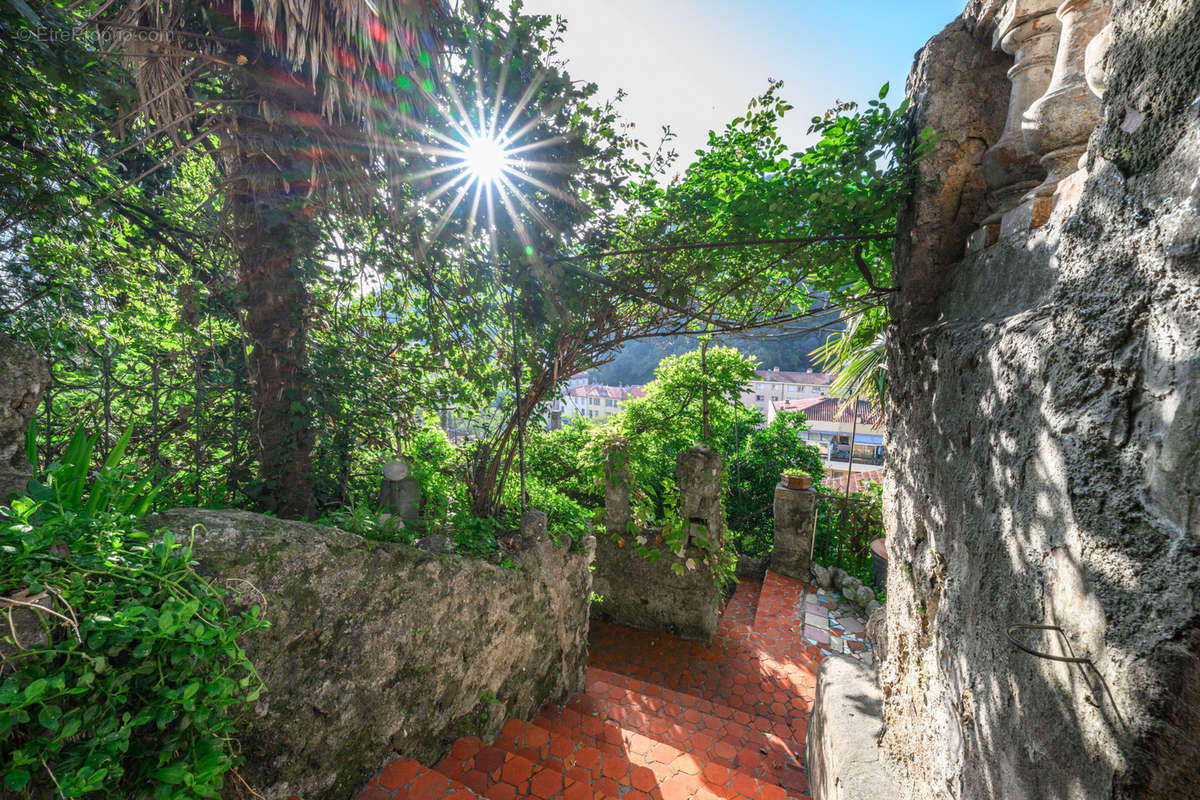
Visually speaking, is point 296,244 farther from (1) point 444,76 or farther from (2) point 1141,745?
(2) point 1141,745

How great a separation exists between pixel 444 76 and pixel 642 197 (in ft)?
4.80

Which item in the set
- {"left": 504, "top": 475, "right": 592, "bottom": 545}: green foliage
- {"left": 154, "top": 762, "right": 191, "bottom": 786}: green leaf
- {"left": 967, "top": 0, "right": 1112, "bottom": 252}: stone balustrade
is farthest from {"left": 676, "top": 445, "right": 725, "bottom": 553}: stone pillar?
{"left": 154, "top": 762, "right": 191, "bottom": 786}: green leaf

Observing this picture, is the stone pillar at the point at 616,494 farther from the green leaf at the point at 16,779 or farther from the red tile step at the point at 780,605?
the green leaf at the point at 16,779

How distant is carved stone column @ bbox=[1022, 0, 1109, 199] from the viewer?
1.46 meters

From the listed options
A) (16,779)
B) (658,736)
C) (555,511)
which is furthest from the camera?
(555,511)

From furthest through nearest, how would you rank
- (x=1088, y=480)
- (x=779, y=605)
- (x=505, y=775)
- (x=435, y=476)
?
(x=779, y=605) → (x=435, y=476) → (x=505, y=775) → (x=1088, y=480)

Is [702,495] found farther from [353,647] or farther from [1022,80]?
[1022,80]

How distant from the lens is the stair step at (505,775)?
2193 millimetres

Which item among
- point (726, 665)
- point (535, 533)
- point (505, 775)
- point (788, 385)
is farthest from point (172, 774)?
point (788, 385)

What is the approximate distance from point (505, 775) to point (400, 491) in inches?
72.8

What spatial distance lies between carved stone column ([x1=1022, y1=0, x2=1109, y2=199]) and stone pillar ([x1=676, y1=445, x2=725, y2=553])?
364cm

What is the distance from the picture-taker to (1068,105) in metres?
1.50

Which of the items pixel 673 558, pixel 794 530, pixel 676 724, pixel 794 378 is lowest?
pixel 676 724

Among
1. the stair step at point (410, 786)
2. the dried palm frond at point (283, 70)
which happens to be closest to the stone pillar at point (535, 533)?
the stair step at point (410, 786)
